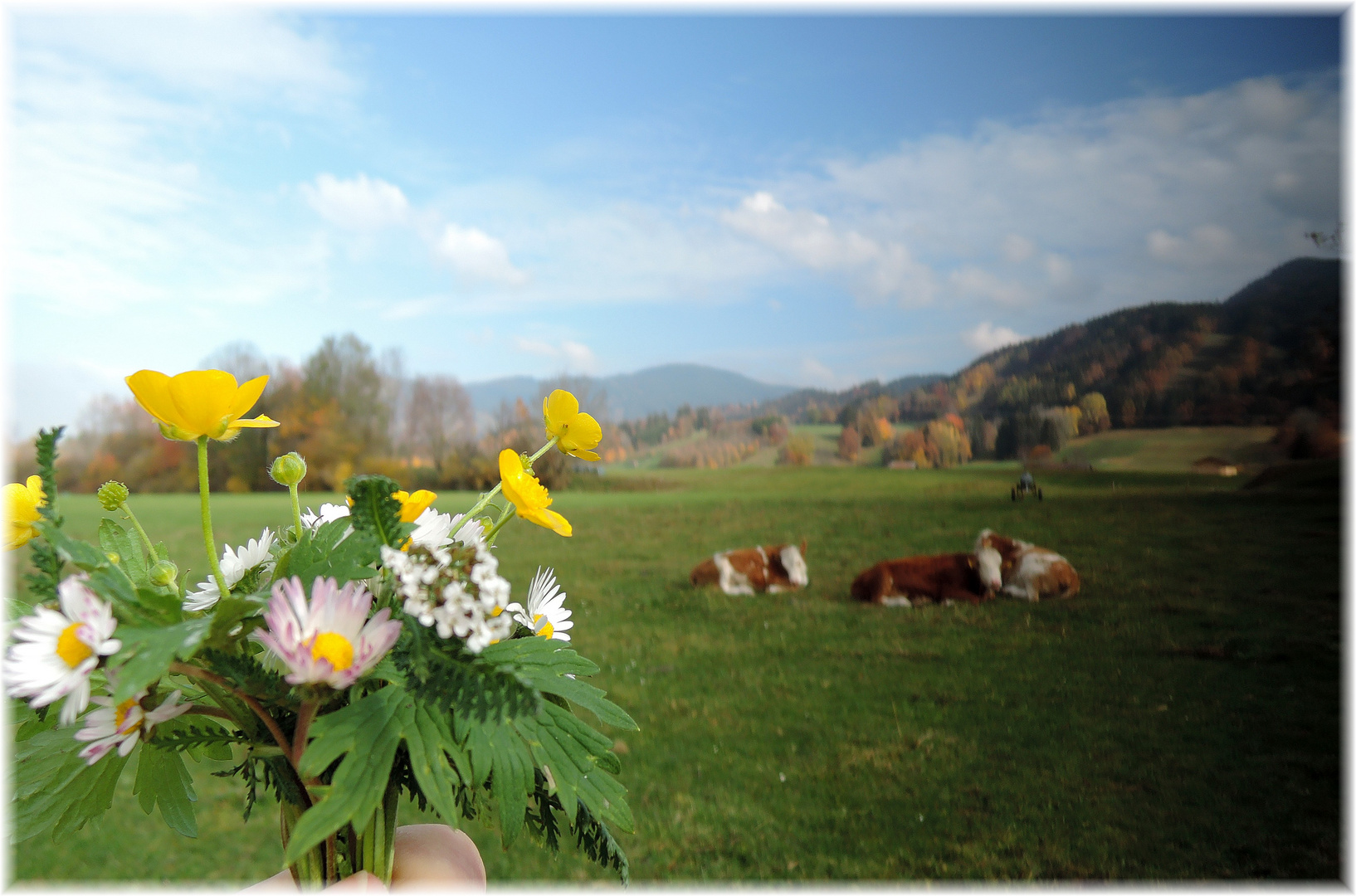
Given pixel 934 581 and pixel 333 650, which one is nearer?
pixel 333 650

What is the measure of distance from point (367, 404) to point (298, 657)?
8.61 m

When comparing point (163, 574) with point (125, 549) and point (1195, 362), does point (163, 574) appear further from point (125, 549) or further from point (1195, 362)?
point (1195, 362)

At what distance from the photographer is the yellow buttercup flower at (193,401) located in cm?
42

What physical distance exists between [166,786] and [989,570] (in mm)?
4167

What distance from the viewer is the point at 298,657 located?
0.38 m

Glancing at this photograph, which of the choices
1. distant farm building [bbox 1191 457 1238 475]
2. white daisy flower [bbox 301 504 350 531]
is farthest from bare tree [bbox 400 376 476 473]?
white daisy flower [bbox 301 504 350 531]

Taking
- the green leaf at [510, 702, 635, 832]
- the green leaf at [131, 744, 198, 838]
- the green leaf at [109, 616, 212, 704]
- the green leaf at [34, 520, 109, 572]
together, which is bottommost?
the green leaf at [131, 744, 198, 838]

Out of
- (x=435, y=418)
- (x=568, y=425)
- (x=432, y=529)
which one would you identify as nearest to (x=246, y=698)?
(x=432, y=529)

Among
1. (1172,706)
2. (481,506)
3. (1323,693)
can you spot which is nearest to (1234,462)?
(1323,693)

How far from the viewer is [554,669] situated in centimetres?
47

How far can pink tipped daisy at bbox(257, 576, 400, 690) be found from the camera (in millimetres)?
378

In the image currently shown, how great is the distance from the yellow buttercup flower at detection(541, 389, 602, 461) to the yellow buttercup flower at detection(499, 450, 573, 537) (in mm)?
58

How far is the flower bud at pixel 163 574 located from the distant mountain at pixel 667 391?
235 inches

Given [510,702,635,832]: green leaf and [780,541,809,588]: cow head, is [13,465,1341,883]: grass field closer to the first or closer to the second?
[780,541,809,588]: cow head
